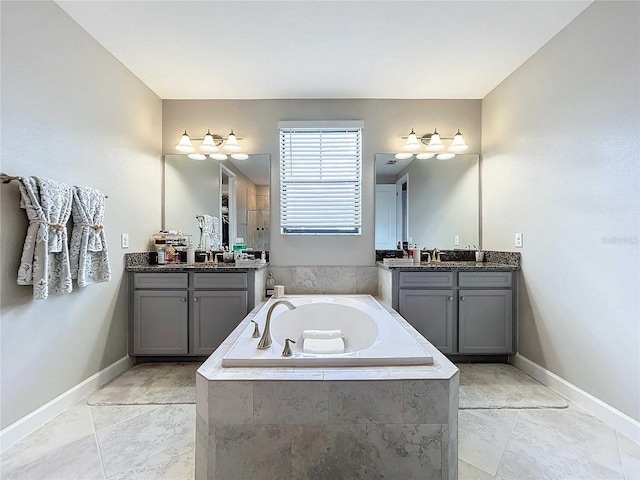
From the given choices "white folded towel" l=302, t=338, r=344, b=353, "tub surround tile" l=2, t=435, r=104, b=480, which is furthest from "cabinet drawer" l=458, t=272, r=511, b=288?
"tub surround tile" l=2, t=435, r=104, b=480

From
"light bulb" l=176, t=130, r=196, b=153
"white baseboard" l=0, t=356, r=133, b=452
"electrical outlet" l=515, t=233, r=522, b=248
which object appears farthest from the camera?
"light bulb" l=176, t=130, r=196, b=153

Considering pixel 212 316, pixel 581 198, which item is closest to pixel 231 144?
pixel 212 316

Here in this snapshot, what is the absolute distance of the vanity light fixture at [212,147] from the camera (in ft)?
9.89

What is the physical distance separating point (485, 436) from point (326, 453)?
1.02 m

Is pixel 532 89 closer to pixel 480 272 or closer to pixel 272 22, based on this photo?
pixel 480 272

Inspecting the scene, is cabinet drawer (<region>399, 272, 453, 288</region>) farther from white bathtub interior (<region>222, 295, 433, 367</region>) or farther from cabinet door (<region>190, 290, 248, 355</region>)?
cabinet door (<region>190, 290, 248, 355</region>)

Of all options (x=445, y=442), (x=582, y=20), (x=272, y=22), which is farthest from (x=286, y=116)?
(x=445, y=442)

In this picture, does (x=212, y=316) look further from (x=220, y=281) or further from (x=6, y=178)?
(x=6, y=178)

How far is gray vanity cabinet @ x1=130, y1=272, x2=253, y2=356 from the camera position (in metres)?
2.65

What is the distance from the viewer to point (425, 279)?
2.67 m

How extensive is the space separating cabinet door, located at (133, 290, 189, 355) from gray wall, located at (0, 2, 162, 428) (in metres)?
0.14

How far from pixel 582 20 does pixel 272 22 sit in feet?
6.39

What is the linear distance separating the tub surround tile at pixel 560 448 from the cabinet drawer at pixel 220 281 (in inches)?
80.0

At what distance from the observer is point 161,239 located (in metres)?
2.95
